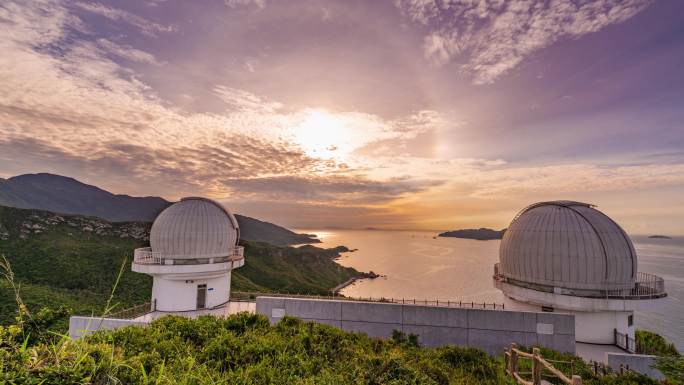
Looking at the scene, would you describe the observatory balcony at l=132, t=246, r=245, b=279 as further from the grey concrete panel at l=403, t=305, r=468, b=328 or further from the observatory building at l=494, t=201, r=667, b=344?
the observatory building at l=494, t=201, r=667, b=344

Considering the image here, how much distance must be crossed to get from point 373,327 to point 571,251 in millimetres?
11374

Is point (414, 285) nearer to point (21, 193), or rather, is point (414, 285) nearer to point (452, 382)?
point (452, 382)

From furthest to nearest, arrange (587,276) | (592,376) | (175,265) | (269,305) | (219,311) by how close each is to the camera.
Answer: (219,311)
(175,265)
(269,305)
(587,276)
(592,376)

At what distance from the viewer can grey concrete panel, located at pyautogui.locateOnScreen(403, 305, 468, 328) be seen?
1535cm

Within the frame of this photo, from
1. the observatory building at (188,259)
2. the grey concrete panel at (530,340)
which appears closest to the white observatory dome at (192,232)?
A: the observatory building at (188,259)

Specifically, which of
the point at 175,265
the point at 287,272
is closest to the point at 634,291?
the point at 175,265

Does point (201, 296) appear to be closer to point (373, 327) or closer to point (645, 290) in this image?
point (373, 327)

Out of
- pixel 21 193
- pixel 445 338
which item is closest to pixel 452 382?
pixel 445 338

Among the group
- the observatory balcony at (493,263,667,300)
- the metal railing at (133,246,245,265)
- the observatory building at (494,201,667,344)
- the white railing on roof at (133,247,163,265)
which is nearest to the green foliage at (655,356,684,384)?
the observatory building at (494,201,667,344)

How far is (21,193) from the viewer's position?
18725 cm

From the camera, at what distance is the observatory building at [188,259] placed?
798 inches

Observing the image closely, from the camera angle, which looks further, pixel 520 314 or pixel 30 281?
pixel 30 281

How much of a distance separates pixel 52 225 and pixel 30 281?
21.3m

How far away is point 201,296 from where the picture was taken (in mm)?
21156
